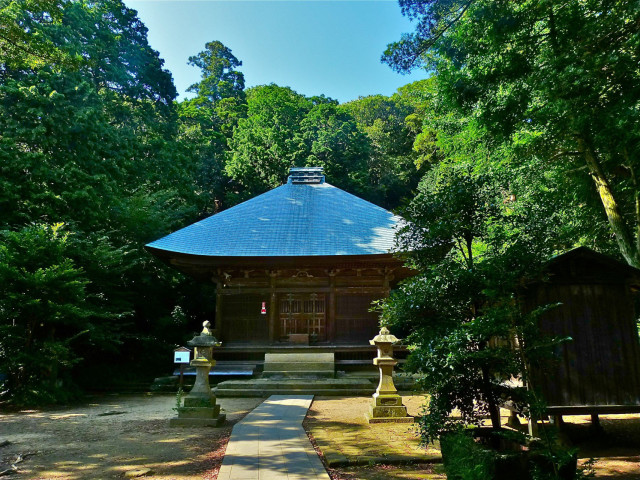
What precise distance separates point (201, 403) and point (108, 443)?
1.50 meters

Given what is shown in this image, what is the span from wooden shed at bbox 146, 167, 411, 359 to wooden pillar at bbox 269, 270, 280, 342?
31 millimetres

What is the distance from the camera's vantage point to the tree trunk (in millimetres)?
8070

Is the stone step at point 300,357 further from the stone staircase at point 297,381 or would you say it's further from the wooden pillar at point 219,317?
Result: the wooden pillar at point 219,317

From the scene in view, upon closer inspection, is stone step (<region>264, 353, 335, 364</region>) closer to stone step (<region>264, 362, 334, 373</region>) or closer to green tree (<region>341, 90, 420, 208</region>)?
stone step (<region>264, 362, 334, 373</region>)

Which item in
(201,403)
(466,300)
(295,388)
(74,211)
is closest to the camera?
(466,300)

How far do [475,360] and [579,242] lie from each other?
319 inches

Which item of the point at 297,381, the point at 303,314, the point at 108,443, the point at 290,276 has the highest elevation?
the point at 290,276

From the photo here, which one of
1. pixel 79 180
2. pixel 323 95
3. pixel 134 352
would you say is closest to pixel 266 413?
pixel 134 352

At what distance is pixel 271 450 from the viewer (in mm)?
5051

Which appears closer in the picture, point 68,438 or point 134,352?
point 68,438

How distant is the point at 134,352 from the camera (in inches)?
545

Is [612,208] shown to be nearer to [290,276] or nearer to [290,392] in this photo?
[290,392]

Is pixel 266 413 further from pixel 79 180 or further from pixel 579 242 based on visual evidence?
pixel 79 180

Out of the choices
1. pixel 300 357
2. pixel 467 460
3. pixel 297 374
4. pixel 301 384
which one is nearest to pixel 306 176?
pixel 300 357
